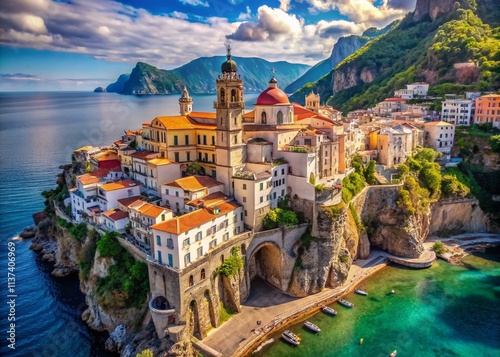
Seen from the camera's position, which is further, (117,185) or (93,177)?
(93,177)

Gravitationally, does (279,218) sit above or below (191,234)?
below

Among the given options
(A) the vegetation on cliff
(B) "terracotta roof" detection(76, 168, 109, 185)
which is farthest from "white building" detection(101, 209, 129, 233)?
(B) "terracotta roof" detection(76, 168, 109, 185)

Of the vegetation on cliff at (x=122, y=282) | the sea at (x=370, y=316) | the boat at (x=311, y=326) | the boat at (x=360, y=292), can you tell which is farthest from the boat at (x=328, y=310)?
the vegetation on cliff at (x=122, y=282)

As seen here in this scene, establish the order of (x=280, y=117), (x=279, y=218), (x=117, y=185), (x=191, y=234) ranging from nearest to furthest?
(x=191, y=234) → (x=279, y=218) → (x=117, y=185) → (x=280, y=117)

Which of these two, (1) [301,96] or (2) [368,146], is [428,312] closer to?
(2) [368,146]

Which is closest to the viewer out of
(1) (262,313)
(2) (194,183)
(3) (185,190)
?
(1) (262,313)

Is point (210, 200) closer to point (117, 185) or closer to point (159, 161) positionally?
point (159, 161)

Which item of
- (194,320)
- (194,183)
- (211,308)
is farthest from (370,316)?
(194,183)

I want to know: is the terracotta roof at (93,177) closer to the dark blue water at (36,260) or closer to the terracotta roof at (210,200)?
the dark blue water at (36,260)
